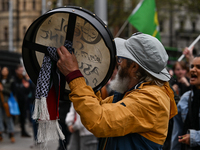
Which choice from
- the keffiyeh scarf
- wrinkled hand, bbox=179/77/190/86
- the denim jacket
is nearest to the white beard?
the keffiyeh scarf

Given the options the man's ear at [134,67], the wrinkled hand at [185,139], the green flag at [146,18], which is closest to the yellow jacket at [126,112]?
the man's ear at [134,67]

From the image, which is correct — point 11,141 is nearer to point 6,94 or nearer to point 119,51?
point 6,94

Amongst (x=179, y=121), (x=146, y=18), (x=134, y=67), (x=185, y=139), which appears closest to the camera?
(x=134, y=67)

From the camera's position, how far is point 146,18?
23.6 feet

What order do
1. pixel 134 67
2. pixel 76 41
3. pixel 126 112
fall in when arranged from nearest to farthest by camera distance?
pixel 126 112, pixel 76 41, pixel 134 67

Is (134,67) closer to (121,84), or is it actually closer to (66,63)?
(121,84)

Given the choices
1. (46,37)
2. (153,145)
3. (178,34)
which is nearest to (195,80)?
(153,145)

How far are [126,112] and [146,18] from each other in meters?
5.58

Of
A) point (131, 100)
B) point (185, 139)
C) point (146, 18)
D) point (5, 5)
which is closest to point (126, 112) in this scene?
point (131, 100)

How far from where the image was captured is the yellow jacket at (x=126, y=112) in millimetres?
1851

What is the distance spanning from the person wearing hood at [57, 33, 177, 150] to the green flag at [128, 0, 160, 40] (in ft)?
16.1

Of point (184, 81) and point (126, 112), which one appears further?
point (184, 81)

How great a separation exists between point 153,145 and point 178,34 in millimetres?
46470

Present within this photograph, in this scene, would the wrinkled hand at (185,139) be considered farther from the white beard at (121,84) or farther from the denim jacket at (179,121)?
the white beard at (121,84)
